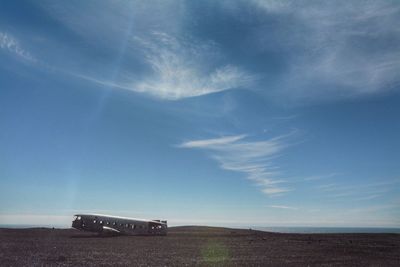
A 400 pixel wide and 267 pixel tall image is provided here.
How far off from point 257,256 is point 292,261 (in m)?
4.63

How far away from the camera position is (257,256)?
3806 centimetres

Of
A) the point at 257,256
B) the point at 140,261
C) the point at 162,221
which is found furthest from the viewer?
the point at 162,221

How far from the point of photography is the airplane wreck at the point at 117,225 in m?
72.1

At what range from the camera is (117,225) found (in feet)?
246

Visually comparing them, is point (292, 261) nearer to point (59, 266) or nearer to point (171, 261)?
point (171, 261)

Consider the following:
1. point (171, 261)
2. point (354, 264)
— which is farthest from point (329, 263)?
point (171, 261)

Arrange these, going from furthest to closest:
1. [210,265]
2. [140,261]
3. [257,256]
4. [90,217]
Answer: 1. [90,217]
2. [257,256]
3. [140,261]
4. [210,265]

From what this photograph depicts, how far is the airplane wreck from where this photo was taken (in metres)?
72.1

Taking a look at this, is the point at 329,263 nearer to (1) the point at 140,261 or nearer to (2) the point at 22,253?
(1) the point at 140,261

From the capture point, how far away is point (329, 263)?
109 feet

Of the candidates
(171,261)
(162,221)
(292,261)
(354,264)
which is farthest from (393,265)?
(162,221)

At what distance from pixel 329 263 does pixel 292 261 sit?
3.00m

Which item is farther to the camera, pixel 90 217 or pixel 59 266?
pixel 90 217

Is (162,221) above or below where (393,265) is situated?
above
